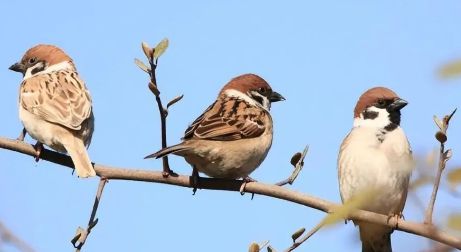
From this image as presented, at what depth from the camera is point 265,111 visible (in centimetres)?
444

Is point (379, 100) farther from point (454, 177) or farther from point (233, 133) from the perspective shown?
point (454, 177)

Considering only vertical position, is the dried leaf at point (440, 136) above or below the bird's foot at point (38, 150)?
above

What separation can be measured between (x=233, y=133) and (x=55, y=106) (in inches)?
42.3

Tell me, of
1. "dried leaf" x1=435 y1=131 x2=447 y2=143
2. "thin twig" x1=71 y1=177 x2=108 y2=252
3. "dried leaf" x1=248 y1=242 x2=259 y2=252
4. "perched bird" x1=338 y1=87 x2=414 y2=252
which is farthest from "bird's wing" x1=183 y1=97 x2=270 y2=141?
"dried leaf" x1=435 y1=131 x2=447 y2=143

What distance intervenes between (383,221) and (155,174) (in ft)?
3.36

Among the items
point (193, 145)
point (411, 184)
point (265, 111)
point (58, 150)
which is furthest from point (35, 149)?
point (411, 184)

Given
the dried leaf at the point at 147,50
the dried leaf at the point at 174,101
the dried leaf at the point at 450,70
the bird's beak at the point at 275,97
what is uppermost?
the dried leaf at the point at 450,70

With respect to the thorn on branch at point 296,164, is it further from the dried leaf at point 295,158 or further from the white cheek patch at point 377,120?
the white cheek patch at point 377,120

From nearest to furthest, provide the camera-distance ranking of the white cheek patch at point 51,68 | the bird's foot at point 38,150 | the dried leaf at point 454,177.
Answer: the dried leaf at point 454,177
the bird's foot at point 38,150
the white cheek patch at point 51,68

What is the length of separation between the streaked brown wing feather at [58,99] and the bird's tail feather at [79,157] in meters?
0.15

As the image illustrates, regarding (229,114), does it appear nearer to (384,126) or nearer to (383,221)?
(384,126)

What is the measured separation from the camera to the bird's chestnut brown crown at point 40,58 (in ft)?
16.0

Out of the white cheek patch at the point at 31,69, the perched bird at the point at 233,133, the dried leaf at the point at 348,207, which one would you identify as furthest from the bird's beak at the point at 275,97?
the dried leaf at the point at 348,207

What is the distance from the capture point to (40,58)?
16.3ft
